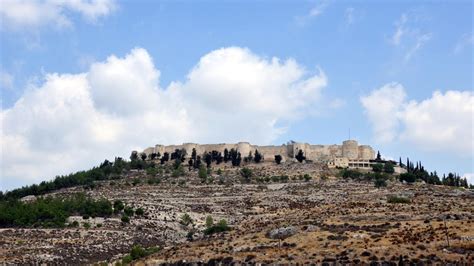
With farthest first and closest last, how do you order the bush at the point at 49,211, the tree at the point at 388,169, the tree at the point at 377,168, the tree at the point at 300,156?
the tree at the point at 300,156 → the tree at the point at 388,169 → the tree at the point at 377,168 → the bush at the point at 49,211

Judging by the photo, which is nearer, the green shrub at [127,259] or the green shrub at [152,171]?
the green shrub at [127,259]

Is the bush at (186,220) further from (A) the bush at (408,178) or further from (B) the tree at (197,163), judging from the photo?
(B) the tree at (197,163)

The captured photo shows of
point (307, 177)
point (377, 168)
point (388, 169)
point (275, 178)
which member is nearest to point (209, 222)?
point (275, 178)

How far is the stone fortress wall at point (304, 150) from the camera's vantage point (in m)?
120

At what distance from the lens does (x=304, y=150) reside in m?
122

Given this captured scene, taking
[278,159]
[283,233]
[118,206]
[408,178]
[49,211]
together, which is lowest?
[283,233]

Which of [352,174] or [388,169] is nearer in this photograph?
[352,174]

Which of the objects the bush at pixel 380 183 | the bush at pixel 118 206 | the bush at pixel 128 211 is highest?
the bush at pixel 380 183

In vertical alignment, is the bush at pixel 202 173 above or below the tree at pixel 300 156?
below

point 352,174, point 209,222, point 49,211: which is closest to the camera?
point 209,222

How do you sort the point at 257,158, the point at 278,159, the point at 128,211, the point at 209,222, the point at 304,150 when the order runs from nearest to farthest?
the point at 209,222 → the point at 128,211 → the point at 278,159 → the point at 257,158 → the point at 304,150

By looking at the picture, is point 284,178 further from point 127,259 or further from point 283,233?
point 127,259

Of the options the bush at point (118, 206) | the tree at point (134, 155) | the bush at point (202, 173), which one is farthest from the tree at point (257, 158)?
the bush at point (118, 206)

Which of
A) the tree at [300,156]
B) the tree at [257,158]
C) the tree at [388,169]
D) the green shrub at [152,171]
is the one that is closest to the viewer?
the green shrub at [152,171]
